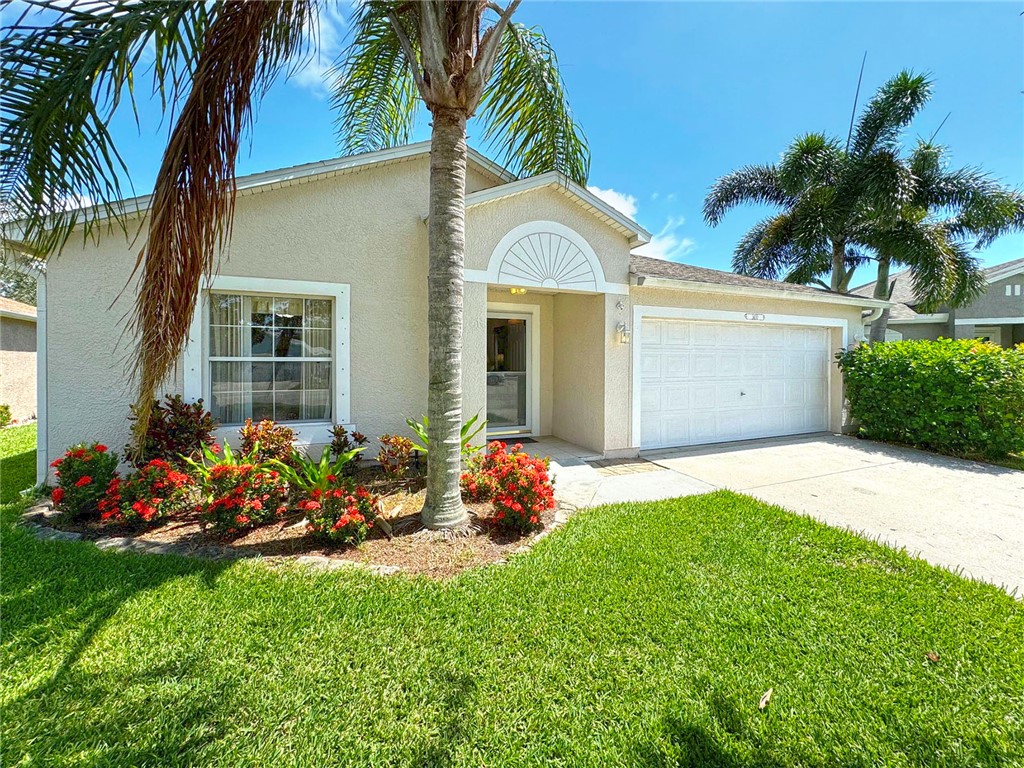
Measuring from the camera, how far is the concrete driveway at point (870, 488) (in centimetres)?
479

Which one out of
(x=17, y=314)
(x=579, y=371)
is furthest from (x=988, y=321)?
(x=17, y=314)

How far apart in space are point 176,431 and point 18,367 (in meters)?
13.6

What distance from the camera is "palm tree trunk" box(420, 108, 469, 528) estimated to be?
4777 millimetres

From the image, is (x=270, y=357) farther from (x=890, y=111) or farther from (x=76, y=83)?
(x=890, y=111)

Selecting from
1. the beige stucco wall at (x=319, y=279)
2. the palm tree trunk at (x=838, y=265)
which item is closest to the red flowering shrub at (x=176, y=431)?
the beige stucco wall at (x=319, y=279)

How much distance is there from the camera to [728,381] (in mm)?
10172

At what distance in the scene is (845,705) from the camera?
2596 millimetres

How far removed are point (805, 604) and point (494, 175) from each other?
8.62 meters

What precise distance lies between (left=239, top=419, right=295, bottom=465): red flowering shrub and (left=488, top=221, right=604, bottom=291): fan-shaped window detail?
434cm

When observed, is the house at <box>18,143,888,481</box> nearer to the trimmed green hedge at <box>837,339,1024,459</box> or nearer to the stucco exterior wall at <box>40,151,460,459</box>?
the stucco exterior wall at <box>40,151,460,459</box>

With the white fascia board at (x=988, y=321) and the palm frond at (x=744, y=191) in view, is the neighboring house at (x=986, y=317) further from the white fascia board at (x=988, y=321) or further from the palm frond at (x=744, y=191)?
the palm frond at (x=744, y=191)

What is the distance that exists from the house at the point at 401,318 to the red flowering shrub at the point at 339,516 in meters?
2.69

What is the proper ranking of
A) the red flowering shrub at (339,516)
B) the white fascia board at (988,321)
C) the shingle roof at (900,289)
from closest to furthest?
1. the red flowering shrub at (339,516)
2. the white fascia board at (988,321)
3. the shingle roof at (900,289)

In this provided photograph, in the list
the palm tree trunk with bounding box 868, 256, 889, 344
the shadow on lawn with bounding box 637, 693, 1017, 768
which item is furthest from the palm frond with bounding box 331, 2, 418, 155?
the palm tree trunk with bounding box 868, 256, 889, 344
